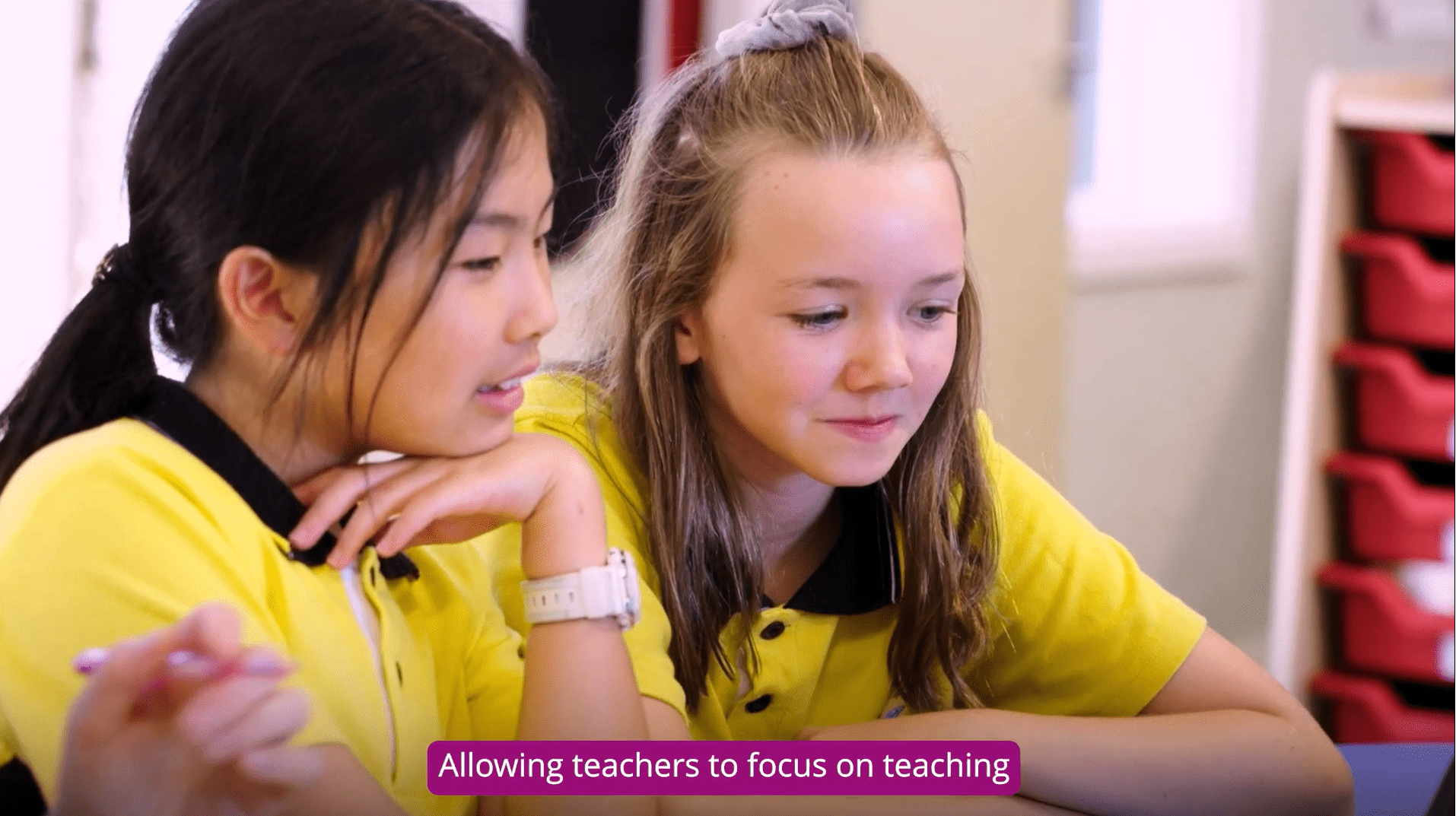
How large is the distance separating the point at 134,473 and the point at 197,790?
0.50 feet

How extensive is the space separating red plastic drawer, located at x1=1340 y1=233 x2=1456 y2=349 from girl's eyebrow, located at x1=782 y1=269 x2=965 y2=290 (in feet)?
4.64

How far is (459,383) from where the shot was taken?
76 cm

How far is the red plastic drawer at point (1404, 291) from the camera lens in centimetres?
205

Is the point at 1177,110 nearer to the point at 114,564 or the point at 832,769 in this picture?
the point at 832,769

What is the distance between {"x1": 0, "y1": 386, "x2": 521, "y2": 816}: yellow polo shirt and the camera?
64cm

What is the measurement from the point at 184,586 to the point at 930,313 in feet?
1.51

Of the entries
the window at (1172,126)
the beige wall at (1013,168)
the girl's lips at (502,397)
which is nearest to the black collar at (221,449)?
the girl's lips at (502,397)

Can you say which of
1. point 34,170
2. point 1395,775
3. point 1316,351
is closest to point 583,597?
point 1395,775


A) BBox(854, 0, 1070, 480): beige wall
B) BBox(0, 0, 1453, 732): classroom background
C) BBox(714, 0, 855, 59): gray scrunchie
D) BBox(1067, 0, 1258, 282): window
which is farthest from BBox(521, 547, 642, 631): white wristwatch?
BBox(1067, 0, 1258, 282): window

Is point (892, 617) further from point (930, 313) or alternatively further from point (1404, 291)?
point (1404, 291)

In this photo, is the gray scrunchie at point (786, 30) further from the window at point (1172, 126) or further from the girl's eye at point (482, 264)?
the window at point (1172, 126)

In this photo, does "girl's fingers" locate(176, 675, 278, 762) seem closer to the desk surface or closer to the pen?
the pen

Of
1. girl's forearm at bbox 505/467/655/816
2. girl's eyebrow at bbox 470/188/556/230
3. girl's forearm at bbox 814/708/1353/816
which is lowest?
girl's forearm at bbox 814/708/1353/816

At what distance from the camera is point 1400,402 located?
6.96 ft
